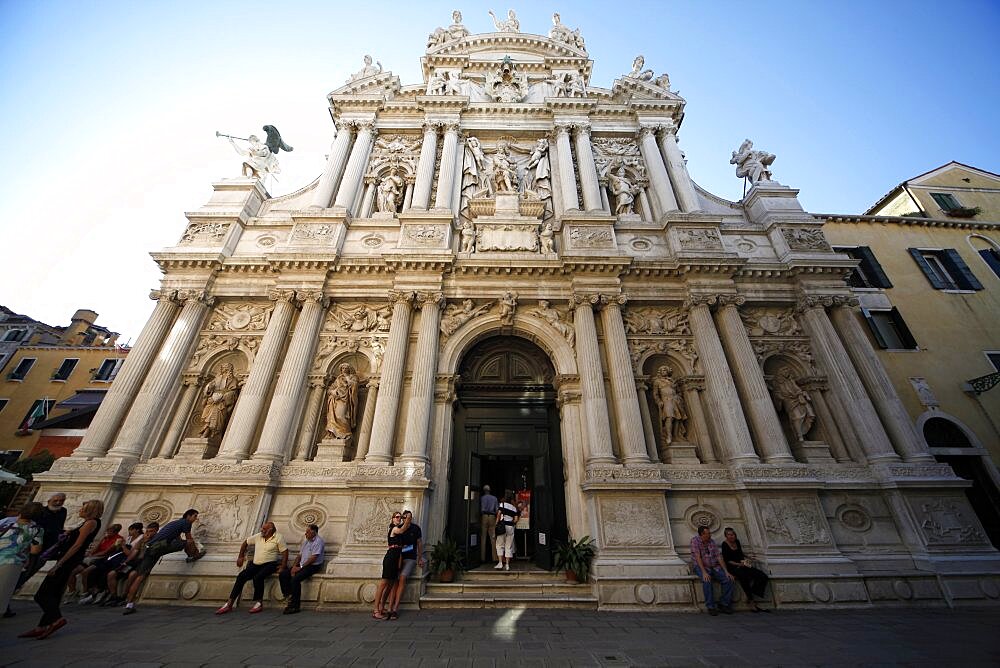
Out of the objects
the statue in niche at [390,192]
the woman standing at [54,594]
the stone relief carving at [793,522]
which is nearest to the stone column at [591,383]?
the stone relief carving at [793,522]

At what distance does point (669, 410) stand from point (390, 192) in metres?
10.4

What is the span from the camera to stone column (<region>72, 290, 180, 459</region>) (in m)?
8.38

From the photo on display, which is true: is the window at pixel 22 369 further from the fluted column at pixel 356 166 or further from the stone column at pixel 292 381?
the stone column at pixel 292 381

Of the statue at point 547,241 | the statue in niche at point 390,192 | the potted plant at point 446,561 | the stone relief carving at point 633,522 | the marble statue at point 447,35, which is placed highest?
the marble statue at point 447,35

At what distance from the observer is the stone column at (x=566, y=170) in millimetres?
12055

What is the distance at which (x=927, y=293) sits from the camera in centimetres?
1266

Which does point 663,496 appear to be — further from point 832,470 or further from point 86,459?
point 86,459

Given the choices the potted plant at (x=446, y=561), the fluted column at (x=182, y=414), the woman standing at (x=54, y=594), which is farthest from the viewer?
the fluted column at (x=182, y=414)

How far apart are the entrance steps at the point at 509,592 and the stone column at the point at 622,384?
8.71 ft

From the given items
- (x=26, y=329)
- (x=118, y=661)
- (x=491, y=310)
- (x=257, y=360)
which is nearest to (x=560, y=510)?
(x=491, y=310)

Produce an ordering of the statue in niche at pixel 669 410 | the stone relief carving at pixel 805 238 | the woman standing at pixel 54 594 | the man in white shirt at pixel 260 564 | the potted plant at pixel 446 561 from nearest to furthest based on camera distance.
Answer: the woman standing at pixel 54 594 → the man in white shirt at pixel 260 564 → the potted plant at pixel 446 561 → the statue in niche at pixel 669 410 → the stone relief carving at pixel 805 238

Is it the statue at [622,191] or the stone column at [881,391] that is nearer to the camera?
the stone column at [881,391]

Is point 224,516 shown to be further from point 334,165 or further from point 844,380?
point 844,380

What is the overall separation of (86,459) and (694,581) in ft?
39.0
